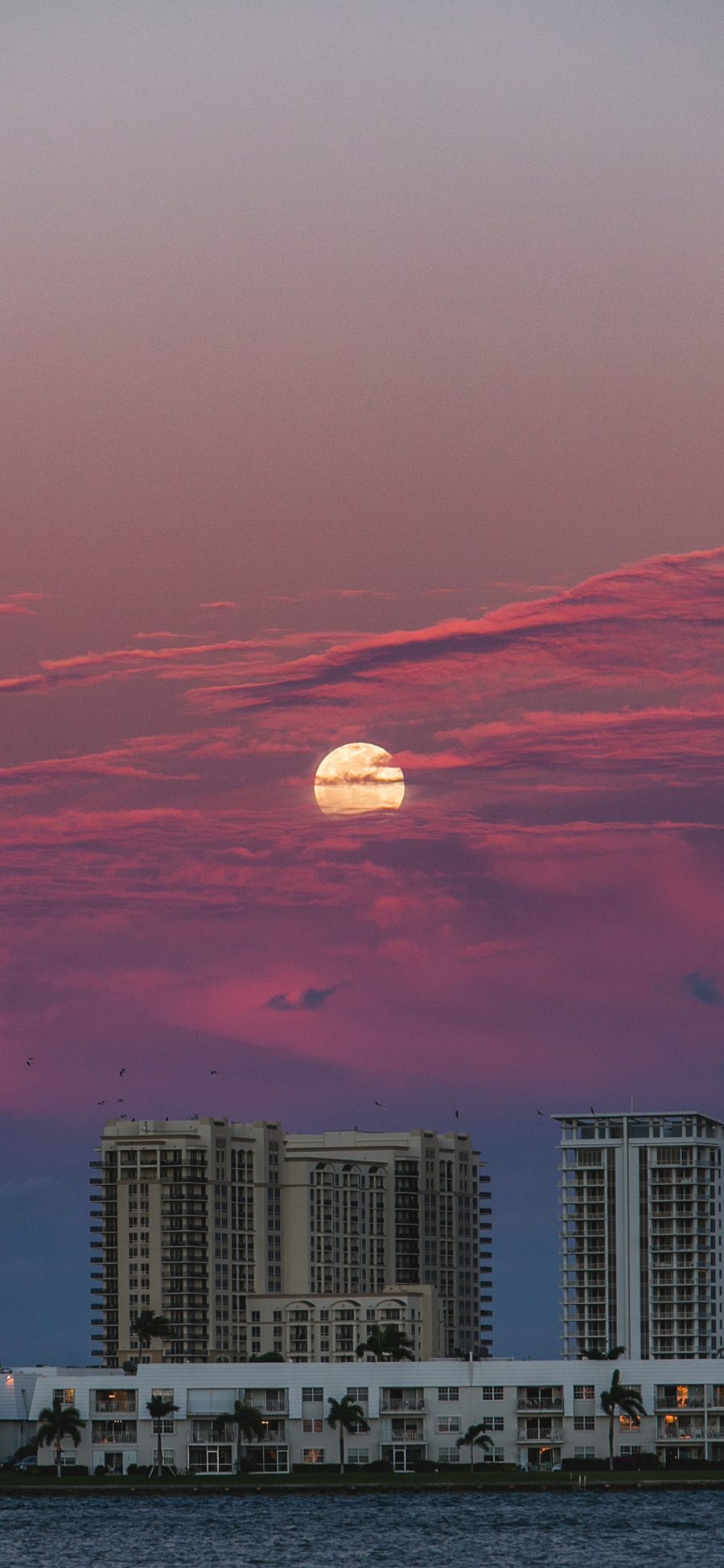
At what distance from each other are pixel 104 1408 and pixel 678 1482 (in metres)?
41.4

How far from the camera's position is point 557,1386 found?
184 m

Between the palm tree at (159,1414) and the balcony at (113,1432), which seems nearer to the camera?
the palm tree at (159,1414)

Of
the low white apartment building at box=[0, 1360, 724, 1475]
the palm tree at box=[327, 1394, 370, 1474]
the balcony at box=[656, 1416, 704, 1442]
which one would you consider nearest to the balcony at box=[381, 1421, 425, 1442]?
the low white apartment building at box=[0, 1360, 724, 1475]

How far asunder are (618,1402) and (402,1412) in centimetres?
1548

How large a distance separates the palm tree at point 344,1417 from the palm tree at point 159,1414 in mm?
11260

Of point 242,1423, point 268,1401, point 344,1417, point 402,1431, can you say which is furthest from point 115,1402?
point 402,1431

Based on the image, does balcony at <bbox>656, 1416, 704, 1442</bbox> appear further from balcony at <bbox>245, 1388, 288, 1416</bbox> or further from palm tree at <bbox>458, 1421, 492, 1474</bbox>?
balcony at <bbox>245, 1388, 288, 1416</bbox>

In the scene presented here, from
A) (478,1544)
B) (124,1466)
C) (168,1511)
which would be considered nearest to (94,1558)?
A: (478,1544)

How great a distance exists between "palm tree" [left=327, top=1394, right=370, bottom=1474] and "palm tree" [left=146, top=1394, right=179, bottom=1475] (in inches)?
443

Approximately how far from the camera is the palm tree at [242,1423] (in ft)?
602

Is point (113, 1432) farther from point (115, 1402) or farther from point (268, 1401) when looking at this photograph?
point (268, 1401)

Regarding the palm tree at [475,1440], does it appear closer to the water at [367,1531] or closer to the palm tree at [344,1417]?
the water at [367,1531]

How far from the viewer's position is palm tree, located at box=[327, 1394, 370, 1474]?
183 metres

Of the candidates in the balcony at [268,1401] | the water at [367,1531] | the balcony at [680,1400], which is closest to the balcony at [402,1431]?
the water at [367,1531]
